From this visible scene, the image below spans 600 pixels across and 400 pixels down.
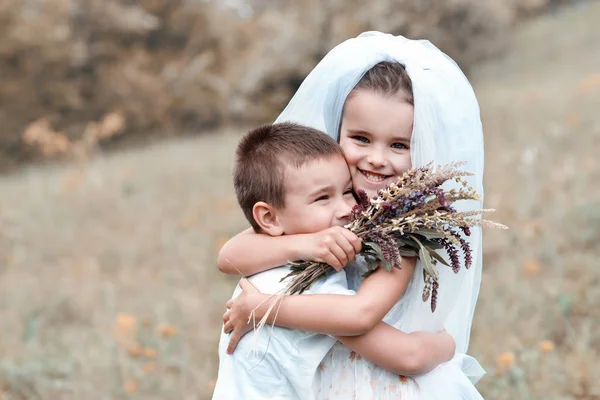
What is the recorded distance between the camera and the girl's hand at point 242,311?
2.19 meters

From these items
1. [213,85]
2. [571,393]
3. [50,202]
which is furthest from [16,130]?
[571,393]

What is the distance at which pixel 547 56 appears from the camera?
1788cm

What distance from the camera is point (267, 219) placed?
228 cm

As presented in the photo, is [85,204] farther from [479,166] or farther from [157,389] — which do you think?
[479,166]

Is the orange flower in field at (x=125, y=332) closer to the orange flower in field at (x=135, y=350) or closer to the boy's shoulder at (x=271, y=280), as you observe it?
the orange flower in field at (x=135, y=350)

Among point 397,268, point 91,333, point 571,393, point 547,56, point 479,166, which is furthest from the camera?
point 547,56

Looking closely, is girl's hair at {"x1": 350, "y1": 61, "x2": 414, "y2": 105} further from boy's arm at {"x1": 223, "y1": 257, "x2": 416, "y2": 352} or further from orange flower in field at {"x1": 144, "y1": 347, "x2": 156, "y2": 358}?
orange flower in field at {"x1": 144, "y1": 347, "x2": 156, "y2": 358}

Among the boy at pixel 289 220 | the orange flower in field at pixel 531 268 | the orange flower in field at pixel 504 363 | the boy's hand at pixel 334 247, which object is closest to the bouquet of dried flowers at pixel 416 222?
the boy's hand at pixel 334 247

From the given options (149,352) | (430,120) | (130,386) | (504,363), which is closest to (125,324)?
(149,352)

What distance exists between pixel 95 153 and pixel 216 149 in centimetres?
395

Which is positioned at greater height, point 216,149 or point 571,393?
point 216,149

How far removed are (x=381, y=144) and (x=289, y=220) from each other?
39cm

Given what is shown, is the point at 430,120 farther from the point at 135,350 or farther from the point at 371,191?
the point at 135,350

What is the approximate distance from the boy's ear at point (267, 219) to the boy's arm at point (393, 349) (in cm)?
38
